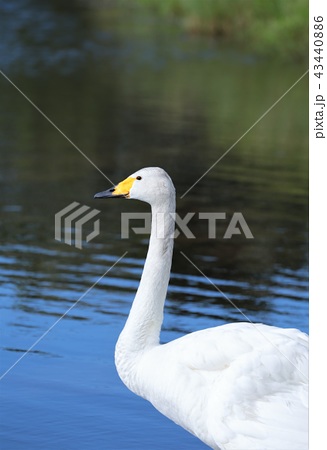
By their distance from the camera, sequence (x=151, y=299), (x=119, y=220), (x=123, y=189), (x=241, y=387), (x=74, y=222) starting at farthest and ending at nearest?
(x=74, y=222)
(x=119, y=220)
(x=123, y=189)
(x=151, y=299)
(x=241, y=387)

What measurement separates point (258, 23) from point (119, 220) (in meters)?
21.2

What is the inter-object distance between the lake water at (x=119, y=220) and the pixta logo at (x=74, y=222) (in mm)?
102

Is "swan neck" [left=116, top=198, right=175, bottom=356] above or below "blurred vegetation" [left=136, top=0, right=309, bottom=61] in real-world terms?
below

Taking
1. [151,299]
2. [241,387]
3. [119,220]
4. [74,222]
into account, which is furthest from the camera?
[74,222]

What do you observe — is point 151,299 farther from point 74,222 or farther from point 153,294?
point 74,222

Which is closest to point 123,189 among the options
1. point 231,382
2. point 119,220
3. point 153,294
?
point 153,294

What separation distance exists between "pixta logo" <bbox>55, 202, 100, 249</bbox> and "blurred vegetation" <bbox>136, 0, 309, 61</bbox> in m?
18.0

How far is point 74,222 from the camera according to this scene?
1245 cm

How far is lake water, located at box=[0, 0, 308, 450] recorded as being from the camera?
23.6ft

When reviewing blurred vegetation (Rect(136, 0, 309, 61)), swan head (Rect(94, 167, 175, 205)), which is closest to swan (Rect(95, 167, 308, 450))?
swan head (Rect(94, 167, 175, 205))

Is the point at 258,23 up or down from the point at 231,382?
up

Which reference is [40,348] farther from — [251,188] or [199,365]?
[251,188]

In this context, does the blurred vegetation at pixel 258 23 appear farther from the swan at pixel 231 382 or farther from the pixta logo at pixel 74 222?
the swan at pixel 231 382

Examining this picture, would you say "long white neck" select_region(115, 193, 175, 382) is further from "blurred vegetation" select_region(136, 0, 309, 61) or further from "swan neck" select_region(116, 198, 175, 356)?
"blurred vegetation" select_region(136, 0, 309, 61)
